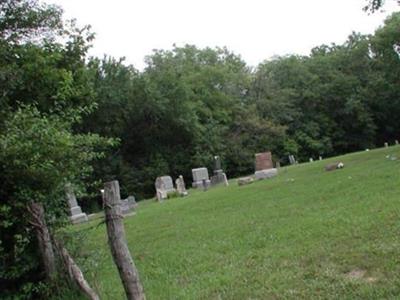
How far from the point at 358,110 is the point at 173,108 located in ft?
59.5

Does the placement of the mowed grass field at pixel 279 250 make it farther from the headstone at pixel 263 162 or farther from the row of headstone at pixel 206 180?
the row of headstone at pixel 206 180

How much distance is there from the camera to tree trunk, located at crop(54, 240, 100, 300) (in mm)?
5285

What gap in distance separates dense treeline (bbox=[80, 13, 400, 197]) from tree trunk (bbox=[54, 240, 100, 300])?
26.2 meters

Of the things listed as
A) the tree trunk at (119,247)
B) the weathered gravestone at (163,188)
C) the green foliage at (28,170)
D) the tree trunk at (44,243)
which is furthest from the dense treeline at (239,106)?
the tree trunk at (119,247)

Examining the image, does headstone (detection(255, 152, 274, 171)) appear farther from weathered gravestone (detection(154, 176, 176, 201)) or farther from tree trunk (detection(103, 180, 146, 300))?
tree trunk (detection(103, 180, 146, 300))

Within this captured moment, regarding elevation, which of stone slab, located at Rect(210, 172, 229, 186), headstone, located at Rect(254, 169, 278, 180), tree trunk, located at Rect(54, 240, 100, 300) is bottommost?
tree trunk, located at Rect(54, 240, 100, 300)

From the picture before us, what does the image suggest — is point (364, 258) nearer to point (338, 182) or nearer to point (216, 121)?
point (338, 182)

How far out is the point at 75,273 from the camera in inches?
219

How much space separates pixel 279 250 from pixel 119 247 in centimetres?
301

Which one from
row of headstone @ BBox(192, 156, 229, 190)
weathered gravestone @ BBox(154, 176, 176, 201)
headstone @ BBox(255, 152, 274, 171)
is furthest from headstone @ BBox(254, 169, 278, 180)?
weathered gravestone @ BBox(154, 176, 176, 201)

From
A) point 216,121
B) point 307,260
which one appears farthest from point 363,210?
point 216,121

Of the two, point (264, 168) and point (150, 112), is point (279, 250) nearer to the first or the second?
point (264, 168)

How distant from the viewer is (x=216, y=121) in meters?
38.3

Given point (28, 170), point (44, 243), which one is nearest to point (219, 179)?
point (44, 243)
